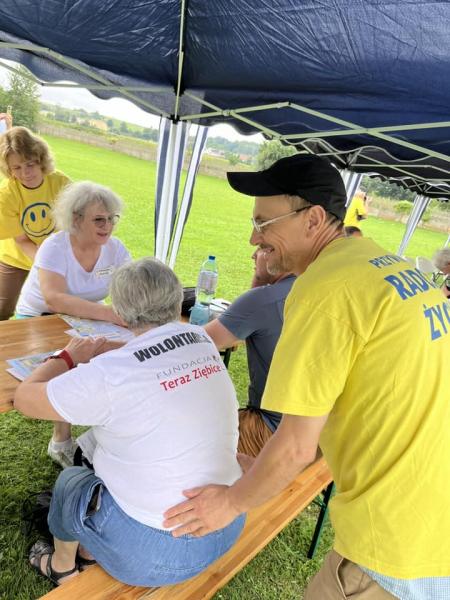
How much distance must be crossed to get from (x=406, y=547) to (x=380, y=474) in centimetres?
17

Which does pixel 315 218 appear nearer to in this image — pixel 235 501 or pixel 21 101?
pixel 235 501

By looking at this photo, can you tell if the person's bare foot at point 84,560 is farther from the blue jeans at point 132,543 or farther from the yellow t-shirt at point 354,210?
the yellow t-shirt at point 354,210

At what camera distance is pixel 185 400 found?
1.14 meters

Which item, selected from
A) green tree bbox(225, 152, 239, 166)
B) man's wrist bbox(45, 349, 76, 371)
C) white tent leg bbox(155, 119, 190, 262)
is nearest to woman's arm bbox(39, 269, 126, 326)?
man's wrist bbox(45, 349, 76, 371)

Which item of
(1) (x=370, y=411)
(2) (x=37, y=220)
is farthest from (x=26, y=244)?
(1) (x=370, y=411)

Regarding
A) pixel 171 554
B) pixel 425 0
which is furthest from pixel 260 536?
pixel 425 0

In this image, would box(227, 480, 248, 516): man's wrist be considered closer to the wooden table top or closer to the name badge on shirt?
the wooden table top

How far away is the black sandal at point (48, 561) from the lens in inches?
64.6

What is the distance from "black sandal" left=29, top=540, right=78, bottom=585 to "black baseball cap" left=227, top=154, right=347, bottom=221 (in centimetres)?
169

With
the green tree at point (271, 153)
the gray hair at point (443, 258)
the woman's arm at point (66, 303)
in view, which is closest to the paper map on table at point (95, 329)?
the woman's arm at point (66, 303)

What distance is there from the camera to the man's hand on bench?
1.13 meters

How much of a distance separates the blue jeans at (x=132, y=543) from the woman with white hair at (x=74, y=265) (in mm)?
1130

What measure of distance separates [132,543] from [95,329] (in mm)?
1229

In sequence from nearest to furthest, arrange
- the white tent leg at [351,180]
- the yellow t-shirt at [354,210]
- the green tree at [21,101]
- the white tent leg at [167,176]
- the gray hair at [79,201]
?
the gray hair at [79,201] → the white tent leg at [167,176] → the white tent leg at [351,180] → the yellow t-shirt at [354,210] → the green tree at [21,101]
